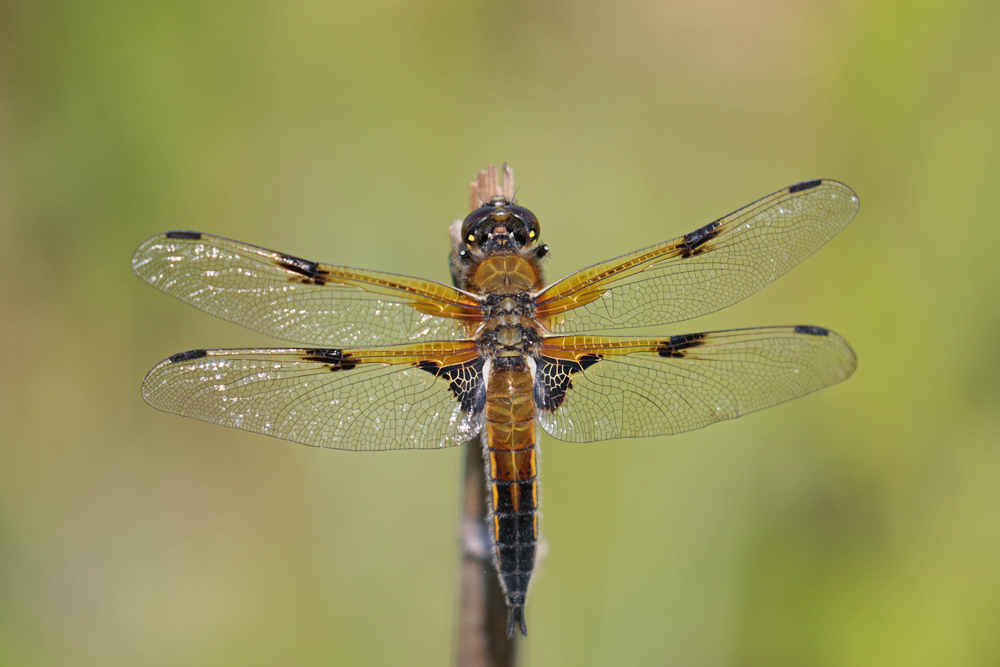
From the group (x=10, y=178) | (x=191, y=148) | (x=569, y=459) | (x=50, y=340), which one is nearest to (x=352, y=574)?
(x=569, y=459)

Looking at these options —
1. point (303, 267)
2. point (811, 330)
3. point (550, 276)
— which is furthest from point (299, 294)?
point (811, 330)

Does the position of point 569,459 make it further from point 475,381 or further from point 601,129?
point 601,129

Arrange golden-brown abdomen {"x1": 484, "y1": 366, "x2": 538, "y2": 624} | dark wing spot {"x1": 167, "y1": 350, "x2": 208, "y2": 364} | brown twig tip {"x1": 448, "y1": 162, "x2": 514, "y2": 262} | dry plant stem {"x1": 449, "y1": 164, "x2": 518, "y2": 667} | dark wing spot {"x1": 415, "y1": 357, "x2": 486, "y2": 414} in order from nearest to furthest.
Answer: dry plant stem {"x1": 449, "y1": 164, "x2": 518, "y2": 667}
golden-brown abdomen {"x1": 484, "y1": 366, "x2": 538, "y2": 624}
dark wing spot {"x1": 167, "y1": 350, "x2": 208, "y2": 364}
dark wing spot {"x1": 415, "y1": 357, "x2": 486, "y2": 414}
brown twig tip {"x1": 448, "y1": 162, "x2": 514, "y2": 262}

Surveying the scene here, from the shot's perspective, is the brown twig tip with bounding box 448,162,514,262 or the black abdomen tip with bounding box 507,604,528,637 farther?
the brown twig tip with bounding box 448,162,514,262

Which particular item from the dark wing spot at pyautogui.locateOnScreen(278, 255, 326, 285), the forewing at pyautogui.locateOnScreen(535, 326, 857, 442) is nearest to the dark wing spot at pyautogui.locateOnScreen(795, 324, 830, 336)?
the forewing at pyautogui.locateOnScreen(535, 326, 857, 442)

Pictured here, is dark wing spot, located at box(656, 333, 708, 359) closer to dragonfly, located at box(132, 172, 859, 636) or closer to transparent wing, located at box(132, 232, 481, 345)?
dragonfly, located at box(132, 172, 859, 636)

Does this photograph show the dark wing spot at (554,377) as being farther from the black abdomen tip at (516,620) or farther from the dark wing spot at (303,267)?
the dark wing spot at (303,267)

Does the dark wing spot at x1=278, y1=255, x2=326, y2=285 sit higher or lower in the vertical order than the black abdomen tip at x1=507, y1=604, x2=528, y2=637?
higher
